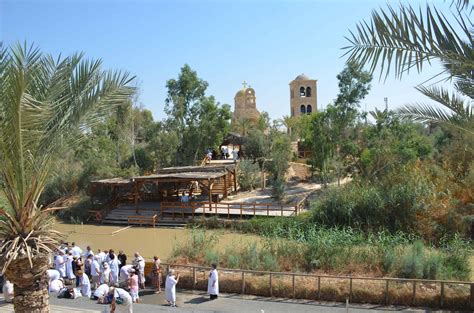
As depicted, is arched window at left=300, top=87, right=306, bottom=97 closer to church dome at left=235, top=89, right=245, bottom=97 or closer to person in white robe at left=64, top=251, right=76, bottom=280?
church dome at left=235, top=89, right=245, bottom=97

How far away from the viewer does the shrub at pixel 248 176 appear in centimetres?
3359

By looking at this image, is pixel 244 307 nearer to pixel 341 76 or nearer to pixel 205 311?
pixel 205 311

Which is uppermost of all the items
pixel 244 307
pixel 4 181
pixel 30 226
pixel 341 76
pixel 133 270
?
pixel 341 76

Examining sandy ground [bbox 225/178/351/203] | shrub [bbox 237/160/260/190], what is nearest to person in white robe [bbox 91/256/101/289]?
sandy ground [bbox 225/178/351/203]

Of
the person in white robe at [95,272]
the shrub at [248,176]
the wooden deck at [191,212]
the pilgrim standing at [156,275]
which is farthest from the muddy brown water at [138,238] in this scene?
the shrub at [248,176]

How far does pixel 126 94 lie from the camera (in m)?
7.13

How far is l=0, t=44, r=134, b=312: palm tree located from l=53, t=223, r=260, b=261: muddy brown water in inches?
547

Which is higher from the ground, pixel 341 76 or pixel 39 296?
pixel 341 76

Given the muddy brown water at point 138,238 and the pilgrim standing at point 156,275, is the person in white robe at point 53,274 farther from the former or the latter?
the muddy brown water at point 138,238

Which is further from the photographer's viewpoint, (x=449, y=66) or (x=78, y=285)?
(x=78, y=285)

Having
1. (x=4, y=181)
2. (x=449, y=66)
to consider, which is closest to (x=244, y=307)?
(x=4, y=181)

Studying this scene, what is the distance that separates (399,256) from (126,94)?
10321 millimetres

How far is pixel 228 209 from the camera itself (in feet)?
84.3

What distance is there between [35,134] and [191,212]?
20527mm
